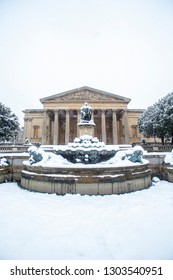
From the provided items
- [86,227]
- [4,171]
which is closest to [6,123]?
[4,171]

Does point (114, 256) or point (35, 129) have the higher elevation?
point (35, 129)

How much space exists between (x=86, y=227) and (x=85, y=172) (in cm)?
327

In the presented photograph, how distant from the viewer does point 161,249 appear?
3.44 m

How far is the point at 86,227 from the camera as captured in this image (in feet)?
14.4

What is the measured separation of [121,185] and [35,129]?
160 ft

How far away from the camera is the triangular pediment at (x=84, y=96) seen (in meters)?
44.0

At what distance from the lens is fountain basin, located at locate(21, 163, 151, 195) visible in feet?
23.8

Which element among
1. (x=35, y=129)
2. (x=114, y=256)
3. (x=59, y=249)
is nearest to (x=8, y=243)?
(x=59, y=249)

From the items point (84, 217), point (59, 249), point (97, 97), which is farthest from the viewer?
point (97, 97)

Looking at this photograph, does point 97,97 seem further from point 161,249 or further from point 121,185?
point 161,249

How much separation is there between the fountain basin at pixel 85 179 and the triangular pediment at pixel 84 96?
37302 millimetres

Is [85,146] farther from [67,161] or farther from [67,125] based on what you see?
[67,125]

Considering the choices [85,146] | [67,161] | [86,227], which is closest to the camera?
[86,227]
